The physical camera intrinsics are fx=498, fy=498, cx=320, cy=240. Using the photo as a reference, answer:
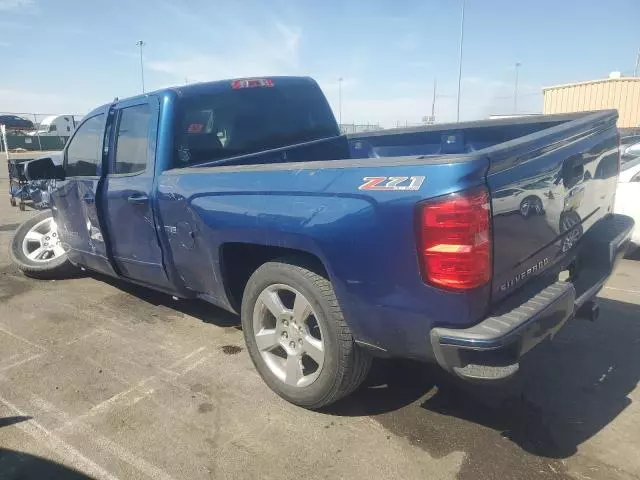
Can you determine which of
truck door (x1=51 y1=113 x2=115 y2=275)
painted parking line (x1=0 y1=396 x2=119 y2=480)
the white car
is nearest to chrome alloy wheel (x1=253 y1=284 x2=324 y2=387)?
painted parking line (x1=0 y1=396 x2=119 y2=480)

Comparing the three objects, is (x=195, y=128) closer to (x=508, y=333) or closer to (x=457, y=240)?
(x=457, y=240)

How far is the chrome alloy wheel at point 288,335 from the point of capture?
8.97 ft

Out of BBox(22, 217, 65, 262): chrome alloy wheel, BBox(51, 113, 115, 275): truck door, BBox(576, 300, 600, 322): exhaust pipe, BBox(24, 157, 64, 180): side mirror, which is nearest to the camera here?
BBox(576, 300, 600, 322): exhaust pipe

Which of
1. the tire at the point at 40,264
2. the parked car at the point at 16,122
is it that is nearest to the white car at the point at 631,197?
the tire at the point at 40,264

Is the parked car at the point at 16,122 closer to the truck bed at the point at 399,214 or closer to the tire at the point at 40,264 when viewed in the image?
the tire at the point at 40,264

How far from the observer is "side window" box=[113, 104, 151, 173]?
3662 millimetres

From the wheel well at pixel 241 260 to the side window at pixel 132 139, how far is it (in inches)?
41.8

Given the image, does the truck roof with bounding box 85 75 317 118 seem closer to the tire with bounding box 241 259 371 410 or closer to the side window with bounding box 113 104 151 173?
the side window with bounding box 113 104 151 173

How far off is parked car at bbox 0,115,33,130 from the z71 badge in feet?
141

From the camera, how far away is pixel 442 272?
2.08 m

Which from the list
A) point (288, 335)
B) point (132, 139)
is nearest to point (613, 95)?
point (132, 139)

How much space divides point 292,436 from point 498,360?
3.91ft

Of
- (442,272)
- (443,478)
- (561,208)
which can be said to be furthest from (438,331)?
(561,208)

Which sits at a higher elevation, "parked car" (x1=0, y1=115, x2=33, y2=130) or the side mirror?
"parked car" (x1=0, y1=115, x2=33, y2=130)
